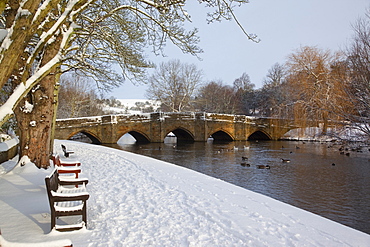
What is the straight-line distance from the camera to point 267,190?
342 inches

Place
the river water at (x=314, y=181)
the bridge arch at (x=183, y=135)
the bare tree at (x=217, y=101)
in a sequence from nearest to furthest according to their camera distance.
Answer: the river water at (x=314, y=181), the bridge arch at (x=183, y=135), the bare tree at (x=217, y=101)

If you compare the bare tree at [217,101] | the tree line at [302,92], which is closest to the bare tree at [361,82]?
the tree line at [302,92]

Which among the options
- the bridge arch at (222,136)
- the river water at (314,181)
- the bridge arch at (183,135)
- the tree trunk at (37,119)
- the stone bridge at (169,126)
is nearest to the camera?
the tree trunk at (37,119)

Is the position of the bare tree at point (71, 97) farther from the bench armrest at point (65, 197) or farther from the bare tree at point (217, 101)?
the bench armrest at point (65, 197)

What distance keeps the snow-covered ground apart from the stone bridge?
16.7m

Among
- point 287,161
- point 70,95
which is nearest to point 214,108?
point 70,95

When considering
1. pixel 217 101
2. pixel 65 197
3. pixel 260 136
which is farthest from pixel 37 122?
pixel 217 101

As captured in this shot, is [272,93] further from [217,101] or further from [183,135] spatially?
[183,135]

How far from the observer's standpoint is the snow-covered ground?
10.5 ft

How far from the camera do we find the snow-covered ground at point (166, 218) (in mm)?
3215

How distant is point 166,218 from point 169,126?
21912 millimetres

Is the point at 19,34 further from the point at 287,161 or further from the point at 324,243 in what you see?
the point at 287,161

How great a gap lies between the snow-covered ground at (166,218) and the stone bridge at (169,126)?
16657 millimetres

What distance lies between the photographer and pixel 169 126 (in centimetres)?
2580
